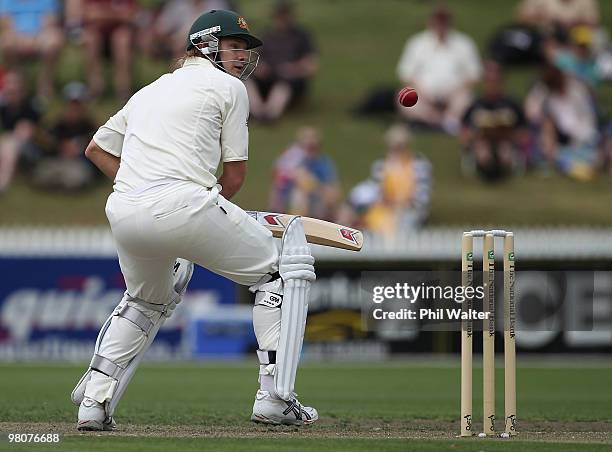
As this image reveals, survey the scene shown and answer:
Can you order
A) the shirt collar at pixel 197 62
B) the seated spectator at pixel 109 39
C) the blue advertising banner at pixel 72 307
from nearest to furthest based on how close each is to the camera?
the shirt collar at pixel 197 62, the blue advertising banner at pixel 72 307, the seated spectator at pixel 109 39

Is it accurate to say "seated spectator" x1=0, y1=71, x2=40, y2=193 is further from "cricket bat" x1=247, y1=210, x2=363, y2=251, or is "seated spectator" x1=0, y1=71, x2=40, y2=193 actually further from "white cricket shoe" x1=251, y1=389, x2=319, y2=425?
"white cricket shoe" x1=251, y1=389, x2=319, y2=425

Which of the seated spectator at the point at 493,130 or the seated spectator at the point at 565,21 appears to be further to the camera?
the seated spectator at the point at 565,21

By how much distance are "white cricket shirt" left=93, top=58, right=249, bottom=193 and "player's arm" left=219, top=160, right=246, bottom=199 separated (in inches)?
1.2

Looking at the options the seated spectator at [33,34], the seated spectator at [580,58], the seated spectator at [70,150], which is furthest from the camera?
the seated spectator at [33,34]

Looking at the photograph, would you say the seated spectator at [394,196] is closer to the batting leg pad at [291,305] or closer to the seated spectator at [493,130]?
the seated spectator at [493,130]

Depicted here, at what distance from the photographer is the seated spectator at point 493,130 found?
17.5 metres

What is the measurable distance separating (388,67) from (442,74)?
1830 millimetres

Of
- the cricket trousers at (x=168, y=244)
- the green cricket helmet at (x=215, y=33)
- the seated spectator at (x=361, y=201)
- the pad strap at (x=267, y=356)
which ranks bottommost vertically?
the pad strap at (x=267, y=356)

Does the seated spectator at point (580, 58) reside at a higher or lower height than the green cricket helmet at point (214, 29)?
higher

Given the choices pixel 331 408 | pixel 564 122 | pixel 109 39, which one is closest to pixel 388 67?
pixel 564 122

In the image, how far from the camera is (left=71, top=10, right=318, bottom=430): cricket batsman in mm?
5266

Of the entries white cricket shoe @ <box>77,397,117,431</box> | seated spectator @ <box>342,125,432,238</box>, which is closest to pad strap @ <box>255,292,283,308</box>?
white cricket shoe @ <box>77,397,117,431</box>

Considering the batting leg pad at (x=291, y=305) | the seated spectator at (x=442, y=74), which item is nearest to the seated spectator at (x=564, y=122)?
the seated spectator at (x=442, y=74)

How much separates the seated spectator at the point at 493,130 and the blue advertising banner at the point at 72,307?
5.57 meters
